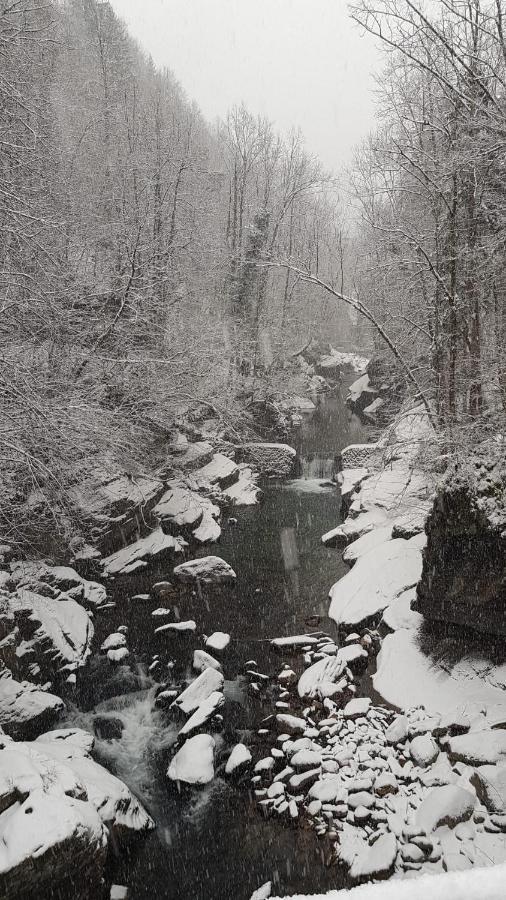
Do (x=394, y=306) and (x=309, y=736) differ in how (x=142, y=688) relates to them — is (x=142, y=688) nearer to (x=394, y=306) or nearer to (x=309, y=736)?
(x=309, y=736)

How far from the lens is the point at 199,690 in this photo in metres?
8.93

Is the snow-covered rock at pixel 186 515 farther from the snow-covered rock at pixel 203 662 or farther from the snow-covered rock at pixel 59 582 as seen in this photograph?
the snow-covered rock at pixel 203 662

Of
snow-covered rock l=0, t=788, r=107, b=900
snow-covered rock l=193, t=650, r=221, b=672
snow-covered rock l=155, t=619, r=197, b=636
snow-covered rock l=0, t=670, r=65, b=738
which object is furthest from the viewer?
snow-covered rock l=155, t=619, r=197, b=636

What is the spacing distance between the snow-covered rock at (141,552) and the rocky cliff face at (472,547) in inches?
295

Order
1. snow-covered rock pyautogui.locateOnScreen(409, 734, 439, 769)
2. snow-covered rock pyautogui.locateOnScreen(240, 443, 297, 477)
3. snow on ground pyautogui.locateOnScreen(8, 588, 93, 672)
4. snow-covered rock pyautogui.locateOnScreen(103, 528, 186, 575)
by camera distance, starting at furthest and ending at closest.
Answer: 1. snow-covered rock pyautogui.locateOnScreen(240, 443, 297, 477)
2. snow-covered rock pyautogui.locateOnScreen(103, 528, 186, 575)
3. snow on ground pyautogui.locateOnScreen(8, 588, 93, 672)
4. snow-covered rock pyautogui.locateOnScreen(409, 734, 439, 769)

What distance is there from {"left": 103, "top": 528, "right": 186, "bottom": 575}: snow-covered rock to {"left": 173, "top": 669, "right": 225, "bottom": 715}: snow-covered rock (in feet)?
15.8

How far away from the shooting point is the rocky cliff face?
8.00 meters

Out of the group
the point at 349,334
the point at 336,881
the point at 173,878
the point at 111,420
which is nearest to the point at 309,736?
the point at 336,881

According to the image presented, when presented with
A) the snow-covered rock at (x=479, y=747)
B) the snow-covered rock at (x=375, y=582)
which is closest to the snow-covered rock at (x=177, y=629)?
the snow-covered rock at (x=375, y=582)

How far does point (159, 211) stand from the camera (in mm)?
21891

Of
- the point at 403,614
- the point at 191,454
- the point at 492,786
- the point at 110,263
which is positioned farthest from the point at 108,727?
the point at 110,263

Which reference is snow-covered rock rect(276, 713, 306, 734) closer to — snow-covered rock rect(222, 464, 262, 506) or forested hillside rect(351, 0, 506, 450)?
forested hillside rect(351, 0, 506, 450)

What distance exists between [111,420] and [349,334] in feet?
159

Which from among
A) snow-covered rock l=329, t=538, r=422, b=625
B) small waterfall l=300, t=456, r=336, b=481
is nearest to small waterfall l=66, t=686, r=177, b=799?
snow-covered rock l=329, t=538, r=422, b=625
